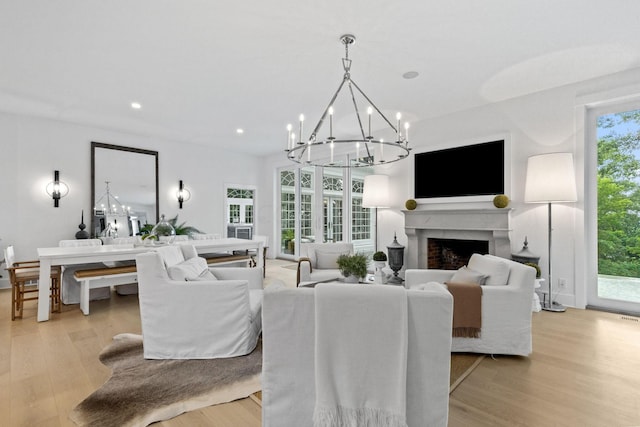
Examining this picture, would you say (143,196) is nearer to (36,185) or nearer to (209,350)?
(36,185)

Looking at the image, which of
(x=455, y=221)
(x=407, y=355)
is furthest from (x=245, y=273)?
(x=455, y=221)

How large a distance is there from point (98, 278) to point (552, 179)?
540 centimetres

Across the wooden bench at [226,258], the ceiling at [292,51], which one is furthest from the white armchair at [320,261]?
the ceiling at [292,51]

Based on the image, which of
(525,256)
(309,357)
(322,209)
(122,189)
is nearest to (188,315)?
(309,357)

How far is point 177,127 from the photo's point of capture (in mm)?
5816

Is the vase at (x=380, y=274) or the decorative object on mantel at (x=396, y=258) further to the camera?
the decorative object on mantel at (x=396, y=258)

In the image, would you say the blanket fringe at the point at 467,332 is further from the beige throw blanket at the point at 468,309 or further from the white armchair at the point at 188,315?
the white armchair at the point at 188,315

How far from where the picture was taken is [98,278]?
3709 millimetres

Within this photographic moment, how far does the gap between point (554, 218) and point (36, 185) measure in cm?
772

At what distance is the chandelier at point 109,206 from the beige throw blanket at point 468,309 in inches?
235

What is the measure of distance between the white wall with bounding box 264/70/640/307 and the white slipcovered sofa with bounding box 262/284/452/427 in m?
3.47

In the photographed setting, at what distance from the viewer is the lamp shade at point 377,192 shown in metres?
5.56

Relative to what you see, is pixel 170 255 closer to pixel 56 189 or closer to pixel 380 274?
pixel 380 274

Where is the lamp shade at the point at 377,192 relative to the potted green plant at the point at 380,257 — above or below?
above
